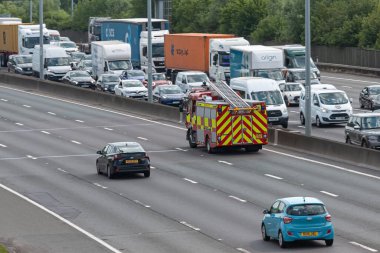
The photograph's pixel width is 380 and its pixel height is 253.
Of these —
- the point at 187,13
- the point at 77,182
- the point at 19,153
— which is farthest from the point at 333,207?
the point at 187,13

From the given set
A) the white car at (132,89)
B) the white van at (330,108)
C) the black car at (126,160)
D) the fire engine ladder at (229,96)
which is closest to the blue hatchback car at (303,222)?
the black car at (126,160)

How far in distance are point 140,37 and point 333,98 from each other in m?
41.8

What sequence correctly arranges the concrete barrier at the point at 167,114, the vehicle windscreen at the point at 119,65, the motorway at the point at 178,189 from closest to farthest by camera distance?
the motorway at the point at 178,189, the concrete barrier at the point at 167,114, the vehicle windscreen at the point at 119,65

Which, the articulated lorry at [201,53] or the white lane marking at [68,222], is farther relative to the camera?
the articulated lorry at [201,53]

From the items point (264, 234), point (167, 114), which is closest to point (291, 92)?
point (167, 114)

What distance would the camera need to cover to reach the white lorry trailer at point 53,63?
9619cm

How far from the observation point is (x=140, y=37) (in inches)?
4006

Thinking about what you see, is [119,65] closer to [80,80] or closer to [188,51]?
[80,80]

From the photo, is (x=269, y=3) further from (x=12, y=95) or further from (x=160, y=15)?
(x=12, y=95)

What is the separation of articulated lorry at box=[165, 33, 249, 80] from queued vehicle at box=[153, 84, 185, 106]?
9.86 m

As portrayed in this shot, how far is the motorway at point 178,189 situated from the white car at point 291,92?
11.6 metres

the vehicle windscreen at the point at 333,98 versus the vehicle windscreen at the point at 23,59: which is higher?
the vehicle windscreen at the point at 23,59

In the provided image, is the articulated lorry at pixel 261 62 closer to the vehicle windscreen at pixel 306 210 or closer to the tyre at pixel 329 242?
the tyre at pixel 329 242

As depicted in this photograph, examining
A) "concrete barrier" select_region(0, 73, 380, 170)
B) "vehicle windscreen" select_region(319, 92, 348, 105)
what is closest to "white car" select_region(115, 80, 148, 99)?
"concrete barrier" select_region(0, 73, 380, 170)
